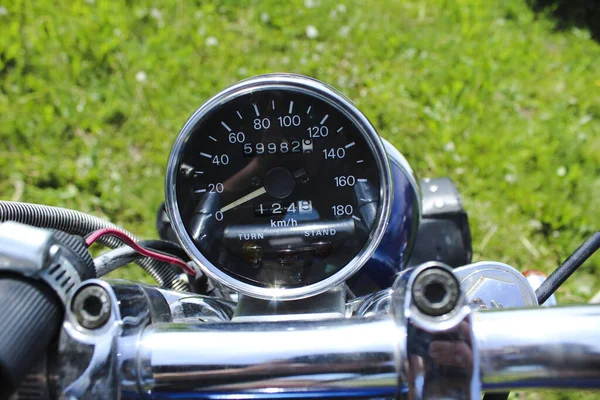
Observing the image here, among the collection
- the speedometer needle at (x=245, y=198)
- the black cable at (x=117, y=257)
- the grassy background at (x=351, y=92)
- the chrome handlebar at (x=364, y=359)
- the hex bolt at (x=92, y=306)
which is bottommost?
the grassy background at (x=351, y=92)

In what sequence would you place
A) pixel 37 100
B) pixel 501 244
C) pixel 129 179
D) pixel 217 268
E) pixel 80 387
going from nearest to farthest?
1. pixel 80 387
2. pixel 217 268
3. pixel 501 244
4. pixel 129 179
5. pixel 37 100

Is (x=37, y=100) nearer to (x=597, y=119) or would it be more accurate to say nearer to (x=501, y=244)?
(x=501, y=244)

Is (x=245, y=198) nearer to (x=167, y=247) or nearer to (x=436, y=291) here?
(x=167, y=247)

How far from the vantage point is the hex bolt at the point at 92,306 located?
62 cm

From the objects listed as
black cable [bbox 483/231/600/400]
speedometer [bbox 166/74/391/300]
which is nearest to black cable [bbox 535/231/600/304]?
black cable [bbox 483/231/600/400]

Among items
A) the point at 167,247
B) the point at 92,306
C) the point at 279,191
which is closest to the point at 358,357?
the point at 92,306

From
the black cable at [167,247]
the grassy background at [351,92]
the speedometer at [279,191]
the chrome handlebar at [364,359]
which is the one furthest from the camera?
the grassy background at [351,92]

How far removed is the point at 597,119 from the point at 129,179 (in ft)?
7.57

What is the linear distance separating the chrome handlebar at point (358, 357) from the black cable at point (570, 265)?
15.1 inches

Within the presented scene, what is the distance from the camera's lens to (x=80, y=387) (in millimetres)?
601

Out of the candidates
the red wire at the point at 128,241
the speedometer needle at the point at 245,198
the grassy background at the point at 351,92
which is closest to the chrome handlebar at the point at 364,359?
the red wire at the point at 128,241

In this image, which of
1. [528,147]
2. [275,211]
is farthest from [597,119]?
[275,211]

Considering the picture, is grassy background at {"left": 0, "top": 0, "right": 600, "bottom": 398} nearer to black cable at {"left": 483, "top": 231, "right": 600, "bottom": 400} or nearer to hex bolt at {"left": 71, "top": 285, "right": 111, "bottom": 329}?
black cable at {"left": 483, "top": 231, "right": 600, "bottom": 400}

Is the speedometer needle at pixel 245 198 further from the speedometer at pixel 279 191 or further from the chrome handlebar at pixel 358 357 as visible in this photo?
the chrome handlebar at pixel 358 357
